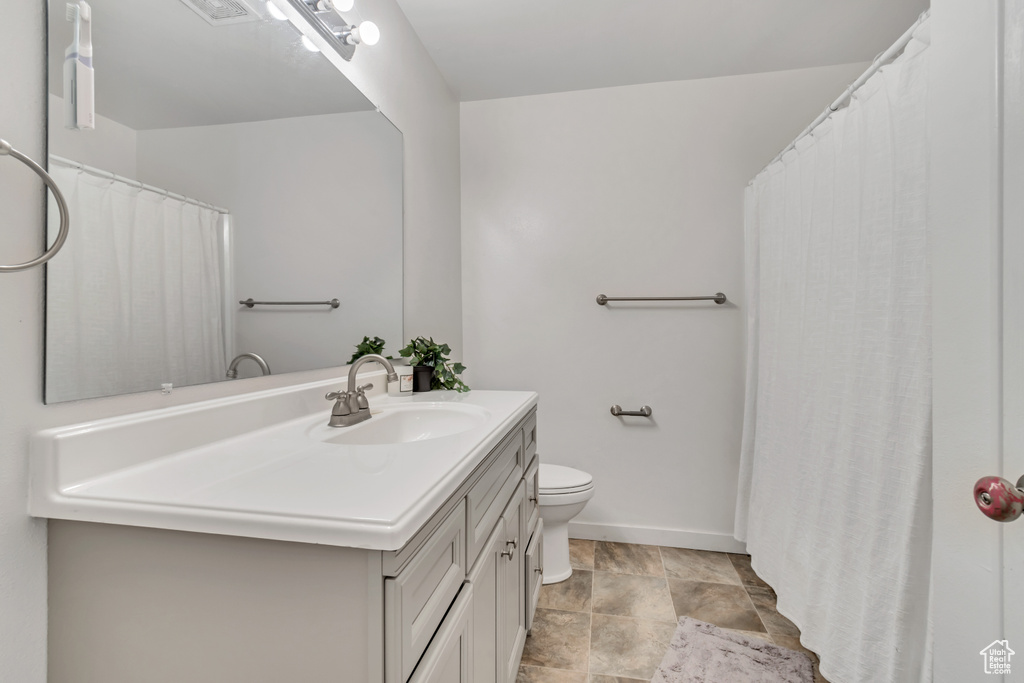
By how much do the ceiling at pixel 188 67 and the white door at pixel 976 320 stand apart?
1.27 meters

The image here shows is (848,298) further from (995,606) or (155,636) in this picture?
(155,636)

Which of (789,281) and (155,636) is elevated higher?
(789,281)

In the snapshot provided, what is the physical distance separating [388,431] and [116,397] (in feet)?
2.07

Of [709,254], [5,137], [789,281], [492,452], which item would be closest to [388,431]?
[492,452]

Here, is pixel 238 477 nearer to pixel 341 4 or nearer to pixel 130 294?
pixel 130 294

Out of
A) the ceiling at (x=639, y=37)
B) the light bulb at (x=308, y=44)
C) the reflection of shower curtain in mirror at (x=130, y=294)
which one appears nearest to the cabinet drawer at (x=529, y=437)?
the reflection of shower curtain in mirror at (x=130, y=294)

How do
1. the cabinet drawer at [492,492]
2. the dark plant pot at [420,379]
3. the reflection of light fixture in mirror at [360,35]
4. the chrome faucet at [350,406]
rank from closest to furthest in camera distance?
the cabinet drawer at [492,492] < the chrome faucet at [350,406] < the reflection of light fixture in mirror at [360,35] < the dark plant pot at [420,379]

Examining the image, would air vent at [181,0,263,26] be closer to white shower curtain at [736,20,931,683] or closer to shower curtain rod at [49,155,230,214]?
shower curtain rod at [49,155,230,214]

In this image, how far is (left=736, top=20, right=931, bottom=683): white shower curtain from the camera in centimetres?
108

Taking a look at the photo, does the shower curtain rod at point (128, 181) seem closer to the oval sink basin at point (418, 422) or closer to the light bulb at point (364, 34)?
the oval sink basin at point (418, 422)

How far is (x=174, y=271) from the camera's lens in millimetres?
891

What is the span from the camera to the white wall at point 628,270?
225cm

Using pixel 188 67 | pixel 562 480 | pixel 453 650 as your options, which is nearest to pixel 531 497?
pixel 562 480

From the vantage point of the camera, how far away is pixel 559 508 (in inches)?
75.8
